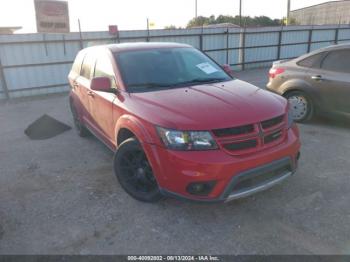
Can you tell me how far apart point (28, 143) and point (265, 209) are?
4.38 meters

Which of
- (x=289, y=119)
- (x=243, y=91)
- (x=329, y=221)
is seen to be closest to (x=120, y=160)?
(x=243, y=91)

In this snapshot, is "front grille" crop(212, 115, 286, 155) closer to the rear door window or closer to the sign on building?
the rear door window

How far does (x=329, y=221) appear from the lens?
3092mm

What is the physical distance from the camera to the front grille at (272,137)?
305 cm

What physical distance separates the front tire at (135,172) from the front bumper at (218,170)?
0.30 m

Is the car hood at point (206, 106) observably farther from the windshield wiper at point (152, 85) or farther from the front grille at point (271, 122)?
the windshield wiper at point (152, 85)

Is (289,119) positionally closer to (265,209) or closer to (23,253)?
(265,209)

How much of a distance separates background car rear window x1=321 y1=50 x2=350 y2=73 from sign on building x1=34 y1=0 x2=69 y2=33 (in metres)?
10.6

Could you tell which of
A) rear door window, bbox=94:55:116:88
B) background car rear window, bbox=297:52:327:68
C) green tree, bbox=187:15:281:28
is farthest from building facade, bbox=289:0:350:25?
rear door window, bbox=94:55:116:88

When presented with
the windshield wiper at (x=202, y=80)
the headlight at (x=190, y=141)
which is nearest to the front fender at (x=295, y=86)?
the windshield wiper at (x=202, y=80)

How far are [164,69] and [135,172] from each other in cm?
134

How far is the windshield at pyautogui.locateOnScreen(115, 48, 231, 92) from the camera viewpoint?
12.4ft

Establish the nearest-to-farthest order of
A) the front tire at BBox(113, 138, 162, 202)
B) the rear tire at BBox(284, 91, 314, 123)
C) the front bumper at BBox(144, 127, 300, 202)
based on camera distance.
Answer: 1. the front bumper at BBox(144, 127, 300, 202)
2. the front tire at BBox(113, 138, 162, 202)
3. the rear tire at BBox(284, 91, 314, 123)

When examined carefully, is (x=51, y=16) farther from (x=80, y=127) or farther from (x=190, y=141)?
(x=190, y=141)
